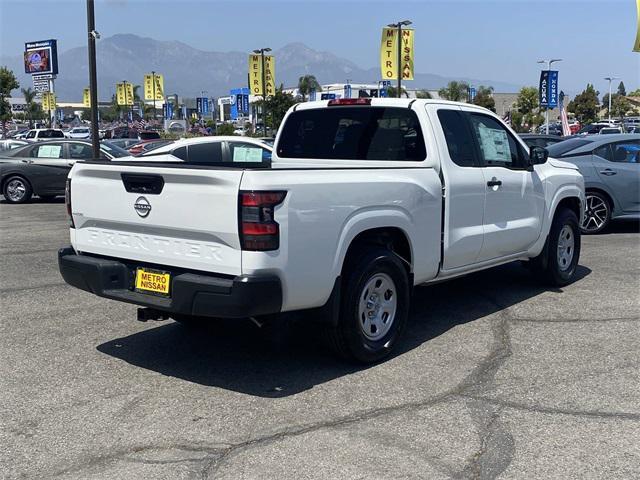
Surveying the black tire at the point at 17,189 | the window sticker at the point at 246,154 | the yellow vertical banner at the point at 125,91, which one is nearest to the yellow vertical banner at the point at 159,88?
the yellow vertical banner at the point at 125,91

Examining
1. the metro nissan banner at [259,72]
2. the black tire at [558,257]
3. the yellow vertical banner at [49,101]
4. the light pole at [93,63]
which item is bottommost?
the black tire at [558,257]

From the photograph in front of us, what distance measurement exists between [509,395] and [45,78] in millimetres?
35367

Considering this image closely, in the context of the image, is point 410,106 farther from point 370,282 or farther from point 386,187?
point 370,282

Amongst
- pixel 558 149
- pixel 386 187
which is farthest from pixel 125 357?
pixel 558 149

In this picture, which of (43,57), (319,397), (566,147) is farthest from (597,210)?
(43,57)

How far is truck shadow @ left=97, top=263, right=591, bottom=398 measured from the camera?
16.3ft

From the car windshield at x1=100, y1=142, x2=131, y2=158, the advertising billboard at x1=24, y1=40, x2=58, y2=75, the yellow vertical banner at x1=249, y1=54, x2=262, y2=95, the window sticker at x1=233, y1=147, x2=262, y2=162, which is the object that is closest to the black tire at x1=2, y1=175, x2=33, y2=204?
the car windshield at x1=100, y1=142, x2=131, y2=158

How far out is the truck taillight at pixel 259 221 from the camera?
4270mm

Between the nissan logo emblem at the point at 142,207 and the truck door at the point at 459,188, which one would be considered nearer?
the nissan logo emblem at the point at 142,207

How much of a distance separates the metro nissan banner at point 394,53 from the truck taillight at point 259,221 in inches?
1035

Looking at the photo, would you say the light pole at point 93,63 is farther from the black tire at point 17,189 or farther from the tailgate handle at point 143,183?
the tailgate handle at point 143,183

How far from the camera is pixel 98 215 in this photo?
5.12 metres

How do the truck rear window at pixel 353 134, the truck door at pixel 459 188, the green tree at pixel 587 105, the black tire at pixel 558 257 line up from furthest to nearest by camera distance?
the green tree at pixel 587 105 < the black tire at pixel 558 257 < the truck rear window at pixel 353 134 < the truck door at pixel 459 188

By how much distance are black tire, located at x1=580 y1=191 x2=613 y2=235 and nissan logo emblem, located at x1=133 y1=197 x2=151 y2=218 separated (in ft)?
27.8
